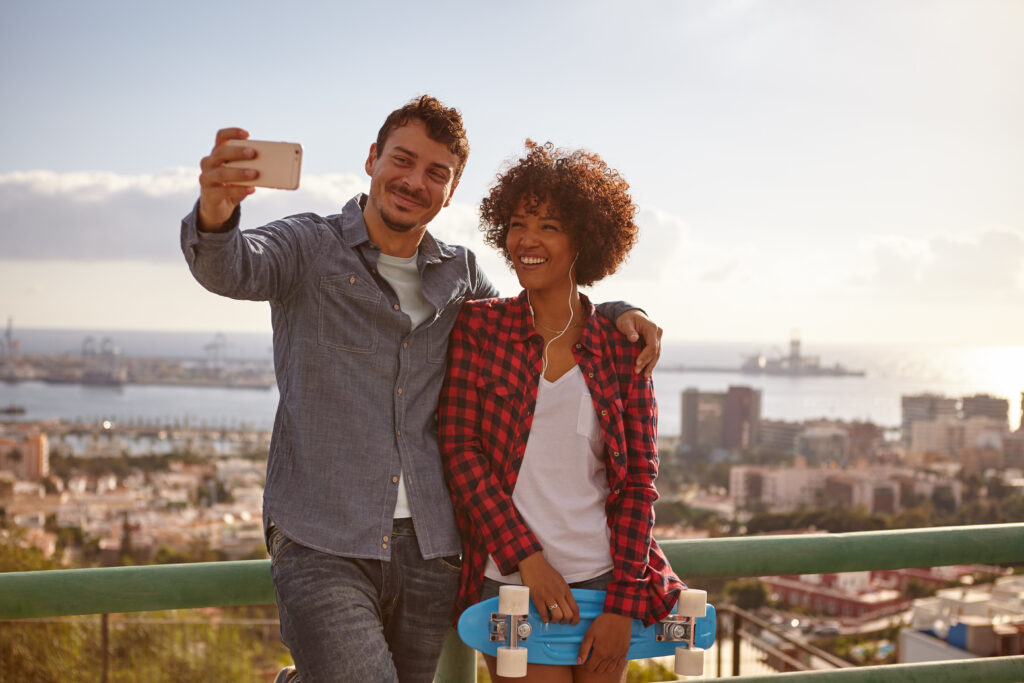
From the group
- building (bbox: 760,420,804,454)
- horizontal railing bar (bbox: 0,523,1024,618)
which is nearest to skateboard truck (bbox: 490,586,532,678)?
horizontal railing bar (bbox: 0,523,1024,618)

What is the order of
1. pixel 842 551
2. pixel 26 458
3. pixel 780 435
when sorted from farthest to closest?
pixel 780 435 → pixel 26 458 → pixel 842 551

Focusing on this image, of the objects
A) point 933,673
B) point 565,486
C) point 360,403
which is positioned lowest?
point 933,673

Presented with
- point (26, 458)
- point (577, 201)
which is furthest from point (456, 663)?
point (26, 458)

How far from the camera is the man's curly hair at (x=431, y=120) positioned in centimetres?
201

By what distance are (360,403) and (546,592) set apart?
547 mm

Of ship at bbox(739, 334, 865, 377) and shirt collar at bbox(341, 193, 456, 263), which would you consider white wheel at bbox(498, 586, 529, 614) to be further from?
ship at bbox(739, 334, 865, 377)

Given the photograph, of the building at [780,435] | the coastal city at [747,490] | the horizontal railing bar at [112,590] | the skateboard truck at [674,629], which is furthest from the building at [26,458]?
the skateboard truck at [674,629]

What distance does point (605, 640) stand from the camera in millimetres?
1831

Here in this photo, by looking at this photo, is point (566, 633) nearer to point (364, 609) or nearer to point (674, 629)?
point (674, 629)

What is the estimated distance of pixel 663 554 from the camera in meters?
1.98

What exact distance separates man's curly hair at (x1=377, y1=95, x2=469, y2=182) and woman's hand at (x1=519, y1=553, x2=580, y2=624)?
96 centimetres

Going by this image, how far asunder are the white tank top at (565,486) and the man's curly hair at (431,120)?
60cm

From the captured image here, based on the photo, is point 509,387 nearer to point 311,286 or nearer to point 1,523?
point 311,286

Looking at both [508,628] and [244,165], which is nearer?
[244,165]
